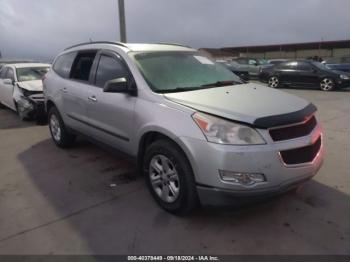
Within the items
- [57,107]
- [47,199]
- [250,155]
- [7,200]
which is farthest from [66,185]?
[250,155]

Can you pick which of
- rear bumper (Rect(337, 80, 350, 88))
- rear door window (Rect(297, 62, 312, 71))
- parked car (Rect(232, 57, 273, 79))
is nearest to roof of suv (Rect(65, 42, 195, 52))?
rear bumper (Rect(337, 80, 350, 88))

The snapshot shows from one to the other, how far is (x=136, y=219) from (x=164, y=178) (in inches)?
20.0

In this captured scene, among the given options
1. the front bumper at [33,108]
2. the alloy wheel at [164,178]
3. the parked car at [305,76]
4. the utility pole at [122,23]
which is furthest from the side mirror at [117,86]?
the parked car at [305,76]

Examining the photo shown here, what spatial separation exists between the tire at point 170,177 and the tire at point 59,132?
96.2 inches

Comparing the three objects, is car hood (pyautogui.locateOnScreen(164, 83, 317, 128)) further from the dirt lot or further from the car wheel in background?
the car wheel in background

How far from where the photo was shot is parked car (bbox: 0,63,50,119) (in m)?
7.70

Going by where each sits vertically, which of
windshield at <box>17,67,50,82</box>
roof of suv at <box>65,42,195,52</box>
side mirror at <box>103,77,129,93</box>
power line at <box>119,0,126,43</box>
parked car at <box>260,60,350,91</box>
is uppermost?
power line at <box>119,0,126,43</box>

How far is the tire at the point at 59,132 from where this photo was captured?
5398 mm

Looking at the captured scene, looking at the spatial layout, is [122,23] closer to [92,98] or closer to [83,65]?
[83,65]

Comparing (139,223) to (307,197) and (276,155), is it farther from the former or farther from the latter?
(307,197)

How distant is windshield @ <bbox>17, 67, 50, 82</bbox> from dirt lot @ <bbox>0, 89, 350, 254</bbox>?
4.59 m

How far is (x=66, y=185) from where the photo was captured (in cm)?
410

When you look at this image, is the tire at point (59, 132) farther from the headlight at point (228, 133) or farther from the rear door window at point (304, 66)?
the rear door window at point (304, 66)

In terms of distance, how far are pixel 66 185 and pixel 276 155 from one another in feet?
8.92
